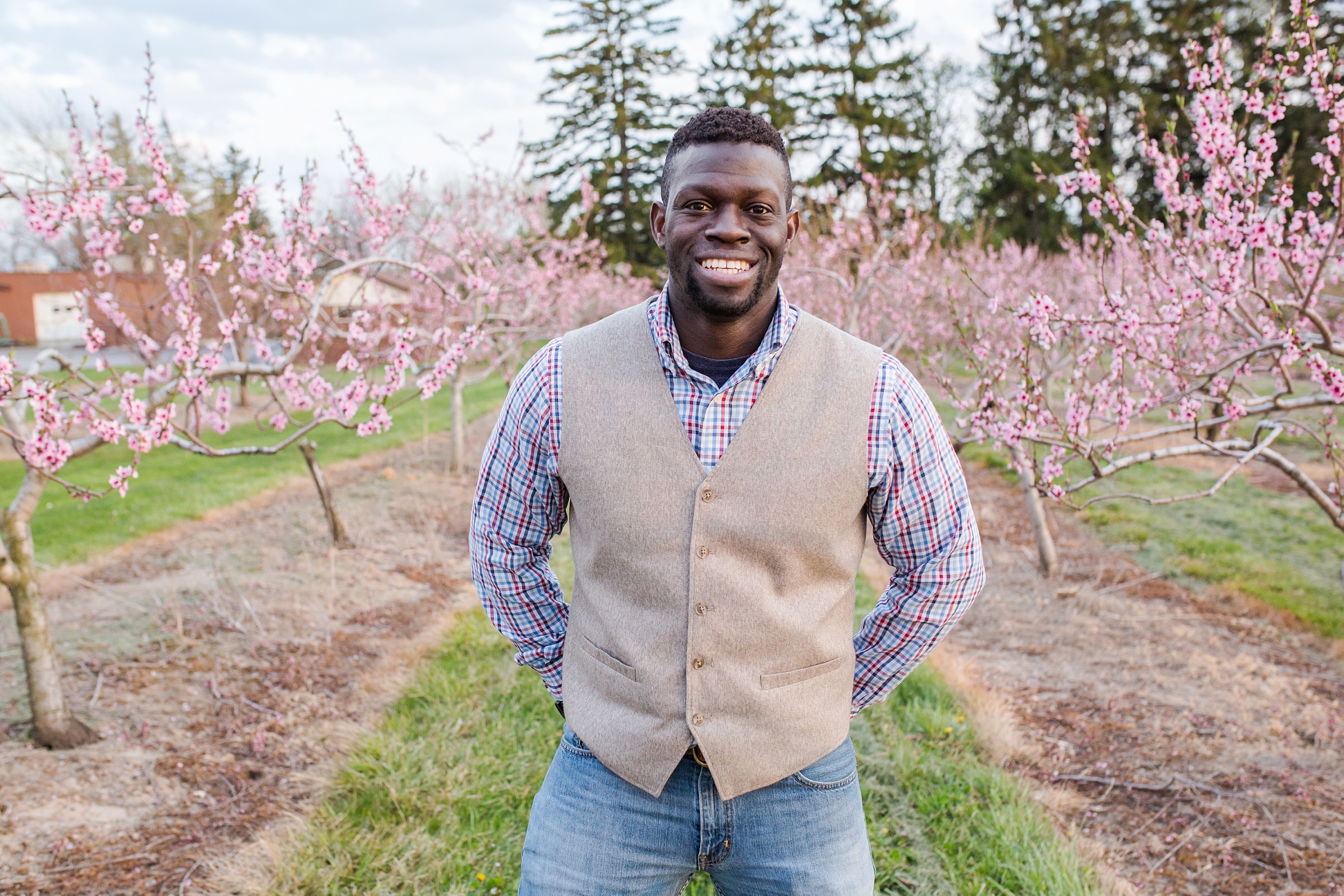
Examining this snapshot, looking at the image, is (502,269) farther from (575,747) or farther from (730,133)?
(575,747)

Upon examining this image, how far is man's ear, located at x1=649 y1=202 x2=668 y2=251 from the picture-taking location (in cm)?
180

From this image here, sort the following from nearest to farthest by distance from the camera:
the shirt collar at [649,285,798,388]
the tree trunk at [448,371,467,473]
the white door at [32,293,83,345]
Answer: the shirt collar at [649,285,798,388] → the tree trunk at [448,371,467,473] → the white door at [32,293,83,345]

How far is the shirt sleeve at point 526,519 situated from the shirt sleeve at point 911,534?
2.10ft

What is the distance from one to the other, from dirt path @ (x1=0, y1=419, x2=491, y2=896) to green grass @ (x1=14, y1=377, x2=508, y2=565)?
0.43 metres

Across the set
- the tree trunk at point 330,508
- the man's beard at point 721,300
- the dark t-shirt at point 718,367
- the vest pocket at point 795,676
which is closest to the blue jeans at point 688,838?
the vest pocket at point 795,676

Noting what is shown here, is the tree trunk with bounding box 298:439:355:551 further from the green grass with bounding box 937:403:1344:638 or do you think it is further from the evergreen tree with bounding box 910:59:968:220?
the evergreen tree with bounding box 910:59:968:220

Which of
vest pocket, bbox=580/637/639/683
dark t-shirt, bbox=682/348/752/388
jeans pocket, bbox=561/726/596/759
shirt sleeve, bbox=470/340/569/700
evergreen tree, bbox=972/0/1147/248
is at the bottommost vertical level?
jeans pocket, bbox=561/726/596/759

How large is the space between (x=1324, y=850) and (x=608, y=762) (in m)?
3.00

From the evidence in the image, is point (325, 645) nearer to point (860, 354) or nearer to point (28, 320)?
point (860, 354)

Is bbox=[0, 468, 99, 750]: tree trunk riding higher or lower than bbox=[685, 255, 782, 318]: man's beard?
lower

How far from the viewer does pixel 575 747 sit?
1.72m

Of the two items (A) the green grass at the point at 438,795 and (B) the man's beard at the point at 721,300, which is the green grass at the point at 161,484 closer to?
(A) the green grass at the point at 438,795

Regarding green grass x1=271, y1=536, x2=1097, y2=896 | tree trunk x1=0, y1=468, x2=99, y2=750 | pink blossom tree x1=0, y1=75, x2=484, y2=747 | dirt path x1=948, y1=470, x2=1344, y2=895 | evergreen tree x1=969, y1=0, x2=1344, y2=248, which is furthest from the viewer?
evergreen tree x1=969, y1=0, x2=1344, y2=248

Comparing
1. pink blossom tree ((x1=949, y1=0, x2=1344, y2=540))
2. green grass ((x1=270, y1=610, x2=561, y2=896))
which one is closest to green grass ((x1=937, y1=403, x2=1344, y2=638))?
pink blossom tree ((x1=949, y1=0, x2=1344, y2=540))
